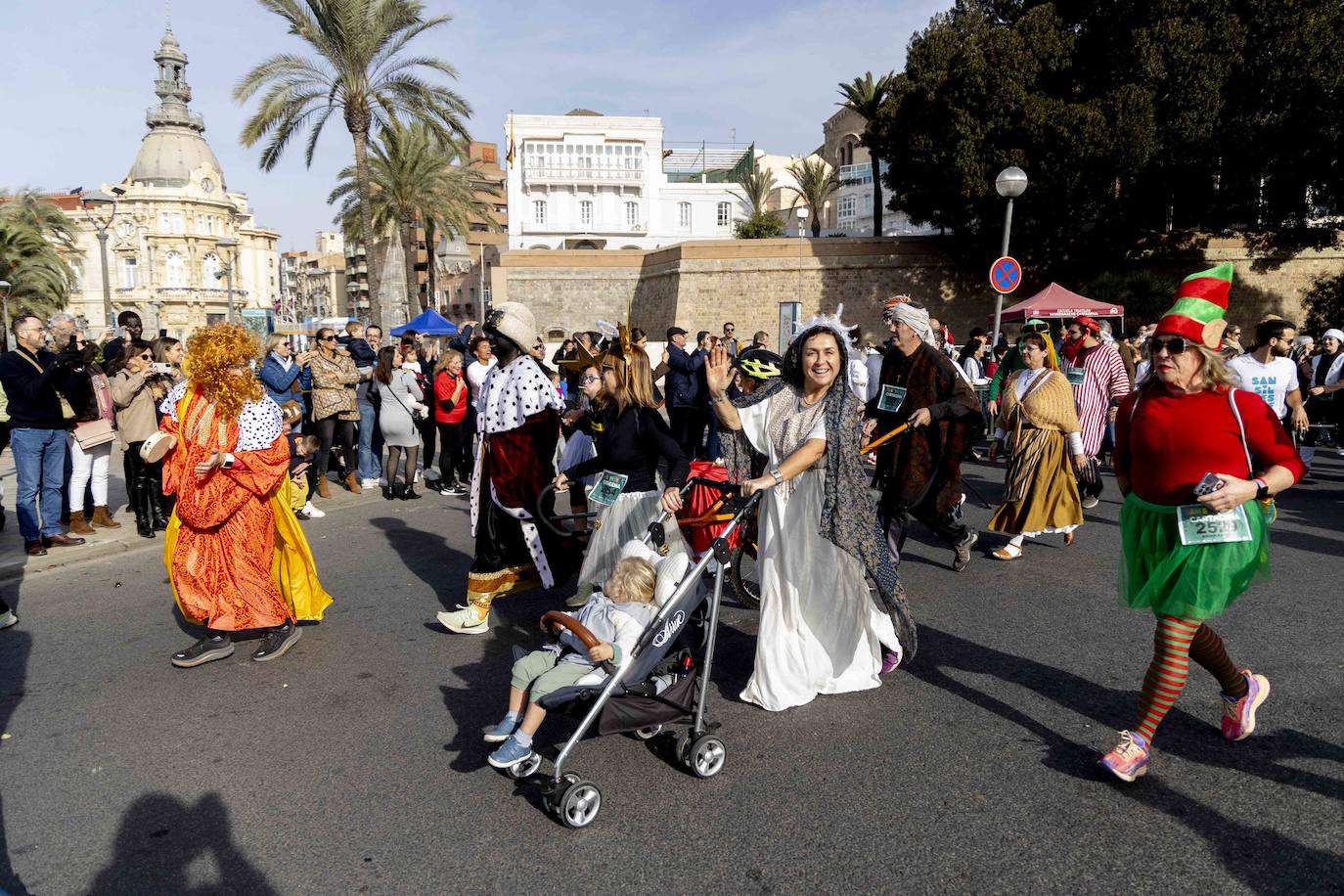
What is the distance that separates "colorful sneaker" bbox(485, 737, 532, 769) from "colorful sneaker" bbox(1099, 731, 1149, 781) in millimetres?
2247

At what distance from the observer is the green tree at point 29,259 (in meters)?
36.0

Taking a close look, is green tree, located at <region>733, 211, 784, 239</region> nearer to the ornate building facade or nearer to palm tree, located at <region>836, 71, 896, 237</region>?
palm tree, located at <region>836, 71, 896, 237</region>

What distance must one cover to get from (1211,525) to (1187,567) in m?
0.18

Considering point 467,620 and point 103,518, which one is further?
point 103,518

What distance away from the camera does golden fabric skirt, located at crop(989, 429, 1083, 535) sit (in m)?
6.80

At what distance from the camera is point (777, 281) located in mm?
39438

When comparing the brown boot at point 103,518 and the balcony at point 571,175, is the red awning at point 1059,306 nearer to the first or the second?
the brown boot at point 103,518

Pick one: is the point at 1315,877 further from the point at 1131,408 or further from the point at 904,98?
the point at 904,98

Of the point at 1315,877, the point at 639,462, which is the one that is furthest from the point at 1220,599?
the point at 639,462

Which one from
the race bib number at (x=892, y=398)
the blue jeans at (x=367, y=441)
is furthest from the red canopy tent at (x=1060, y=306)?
the race bib number at (x=892, y=398)

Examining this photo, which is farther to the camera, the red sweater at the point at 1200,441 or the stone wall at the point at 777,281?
the stone wall at the point at 777,281

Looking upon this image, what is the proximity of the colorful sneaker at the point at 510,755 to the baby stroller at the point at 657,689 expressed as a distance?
0.04m

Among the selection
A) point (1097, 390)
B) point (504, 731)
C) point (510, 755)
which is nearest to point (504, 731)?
point (504, 731)

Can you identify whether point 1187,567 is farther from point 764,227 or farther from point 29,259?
point 764,227
